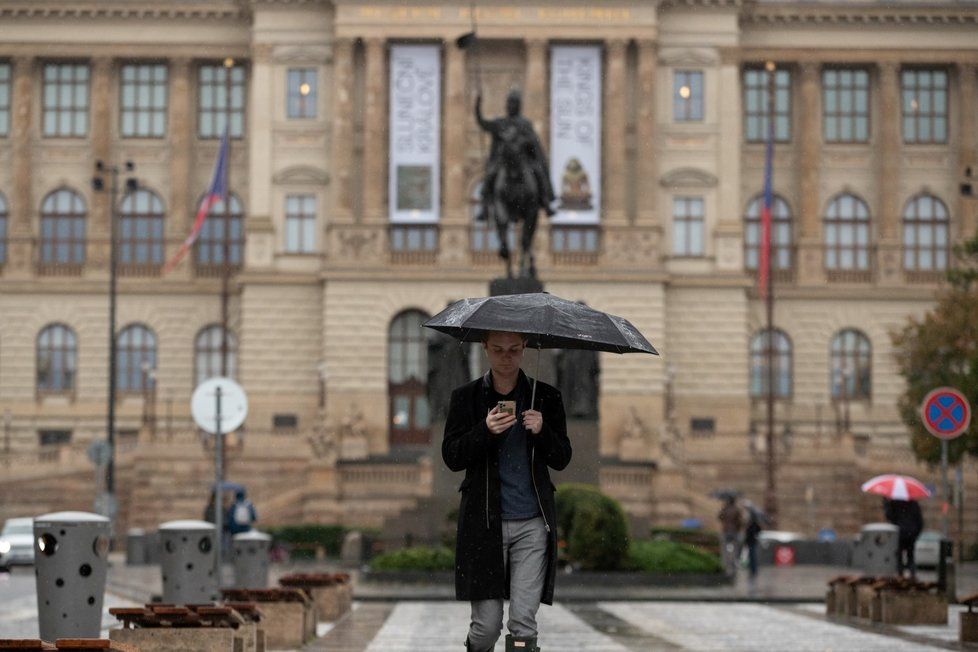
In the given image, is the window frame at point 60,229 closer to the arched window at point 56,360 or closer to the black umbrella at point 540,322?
the arched window at point 56,360

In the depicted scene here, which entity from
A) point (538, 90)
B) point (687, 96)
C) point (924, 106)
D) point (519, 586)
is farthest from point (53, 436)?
point (519, 586)

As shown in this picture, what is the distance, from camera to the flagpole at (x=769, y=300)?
64.0 m

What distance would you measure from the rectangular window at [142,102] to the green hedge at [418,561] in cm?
4687

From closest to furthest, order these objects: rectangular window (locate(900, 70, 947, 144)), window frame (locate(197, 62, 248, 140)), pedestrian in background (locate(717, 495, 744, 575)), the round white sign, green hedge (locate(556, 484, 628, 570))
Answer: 1. the round white sign
2. green hedge (locate(556, 484, 628, 570))
3. pedestrian in background (locate(717, 495, 744, 575))
4. rectangular window (locate(900, 70, 947, 144))
5. window frame (locate(197, 62, 248, 140))

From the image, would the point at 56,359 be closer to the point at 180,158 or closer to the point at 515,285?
the point at 180,158

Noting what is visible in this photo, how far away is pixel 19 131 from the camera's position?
79.1 metres

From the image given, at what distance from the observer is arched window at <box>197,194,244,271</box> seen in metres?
79.6

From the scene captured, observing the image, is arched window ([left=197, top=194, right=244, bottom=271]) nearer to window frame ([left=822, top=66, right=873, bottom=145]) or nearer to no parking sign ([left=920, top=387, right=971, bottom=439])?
window frame ([left=822, top=66, right=873, bottom=145])

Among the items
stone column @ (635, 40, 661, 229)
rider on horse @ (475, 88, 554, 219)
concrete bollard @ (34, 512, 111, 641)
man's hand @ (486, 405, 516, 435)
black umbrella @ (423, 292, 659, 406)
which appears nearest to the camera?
man's hand @ (486, 405, 516, 435)

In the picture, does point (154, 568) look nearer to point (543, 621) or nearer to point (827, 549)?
point (827, 549)

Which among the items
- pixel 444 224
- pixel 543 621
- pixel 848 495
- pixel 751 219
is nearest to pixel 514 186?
pixel 543 621

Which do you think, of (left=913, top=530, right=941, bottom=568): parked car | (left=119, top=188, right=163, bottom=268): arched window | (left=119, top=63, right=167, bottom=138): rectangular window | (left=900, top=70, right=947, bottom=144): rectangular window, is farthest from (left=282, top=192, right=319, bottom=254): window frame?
(left=913, top=530, right=941, bottom=568): parked car

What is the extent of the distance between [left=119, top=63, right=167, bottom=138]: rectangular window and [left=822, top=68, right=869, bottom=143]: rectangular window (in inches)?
1005

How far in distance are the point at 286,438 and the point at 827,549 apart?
23.9m
